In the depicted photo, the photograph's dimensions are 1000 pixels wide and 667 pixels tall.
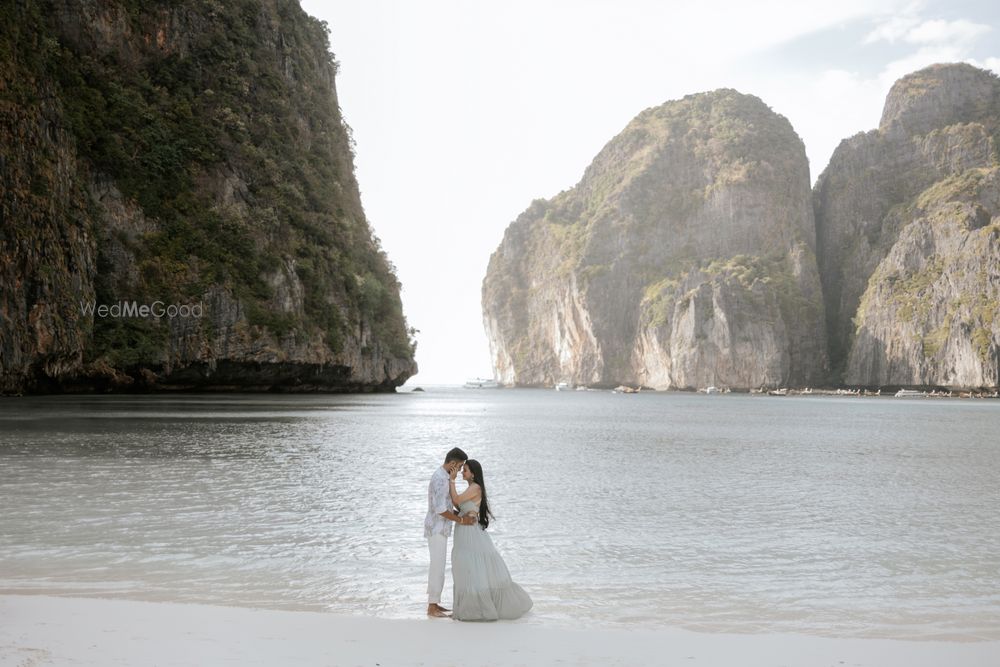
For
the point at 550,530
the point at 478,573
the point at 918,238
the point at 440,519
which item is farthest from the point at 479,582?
the point at 918,238

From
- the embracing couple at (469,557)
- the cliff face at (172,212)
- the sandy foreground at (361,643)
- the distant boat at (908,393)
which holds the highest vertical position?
the cliff face at (172,212)

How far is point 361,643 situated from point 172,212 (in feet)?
195

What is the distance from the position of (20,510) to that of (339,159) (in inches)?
3038

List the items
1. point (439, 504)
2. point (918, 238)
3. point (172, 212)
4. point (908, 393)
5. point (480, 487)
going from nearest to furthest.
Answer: point (480, 487) < point (439, 504) < point (172, 212) < point (908, 393) < point (918, 238)

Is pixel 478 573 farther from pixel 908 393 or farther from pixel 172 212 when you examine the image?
pixel 908 393

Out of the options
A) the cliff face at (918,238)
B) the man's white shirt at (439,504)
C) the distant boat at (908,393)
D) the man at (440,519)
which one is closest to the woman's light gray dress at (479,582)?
the man at (440,519)

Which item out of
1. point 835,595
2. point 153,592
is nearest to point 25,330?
point 153,592

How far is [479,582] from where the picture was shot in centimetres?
800

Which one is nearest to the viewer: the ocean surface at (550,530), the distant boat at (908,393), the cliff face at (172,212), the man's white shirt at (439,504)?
the man's white shirt at (439,504)

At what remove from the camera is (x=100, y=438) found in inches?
996

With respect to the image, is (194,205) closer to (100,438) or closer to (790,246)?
(100,438)

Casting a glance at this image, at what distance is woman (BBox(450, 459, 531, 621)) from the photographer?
313 inches

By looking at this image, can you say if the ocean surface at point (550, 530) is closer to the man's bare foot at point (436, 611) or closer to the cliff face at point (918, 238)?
the man's bare foot at point (436, 611)

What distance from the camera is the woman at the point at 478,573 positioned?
7.95 m
